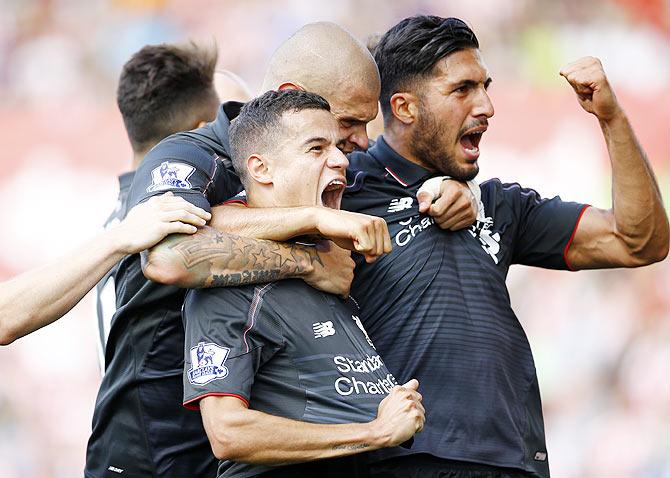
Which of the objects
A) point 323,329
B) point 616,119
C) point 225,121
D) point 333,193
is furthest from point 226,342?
point 616,119

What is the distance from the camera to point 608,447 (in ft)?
28.2

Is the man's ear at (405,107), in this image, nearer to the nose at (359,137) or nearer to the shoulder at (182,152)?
the nose at (359,137)

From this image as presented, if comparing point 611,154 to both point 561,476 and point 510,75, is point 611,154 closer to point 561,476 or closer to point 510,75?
point 561,476

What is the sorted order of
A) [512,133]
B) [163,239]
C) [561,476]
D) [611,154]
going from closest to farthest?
[163,239] < [611,154] < [561,476] < [512,133]

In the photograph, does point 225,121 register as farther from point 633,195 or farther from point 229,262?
point 633,195

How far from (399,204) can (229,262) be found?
940 millimetres

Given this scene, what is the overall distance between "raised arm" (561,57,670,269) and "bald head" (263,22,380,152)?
0.66 m

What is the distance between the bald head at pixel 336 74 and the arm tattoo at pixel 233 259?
622 mm

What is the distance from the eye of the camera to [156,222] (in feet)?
11.1

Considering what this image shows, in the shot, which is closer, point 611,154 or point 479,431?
point 479,431

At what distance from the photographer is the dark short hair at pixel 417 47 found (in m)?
4.29

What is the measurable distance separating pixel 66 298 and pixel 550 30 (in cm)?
712

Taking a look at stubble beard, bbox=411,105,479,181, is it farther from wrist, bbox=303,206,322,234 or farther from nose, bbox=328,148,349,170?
wrist, bbox=303,206,322,234

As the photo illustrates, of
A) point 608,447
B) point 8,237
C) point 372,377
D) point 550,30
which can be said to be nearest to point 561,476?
point 608,447
